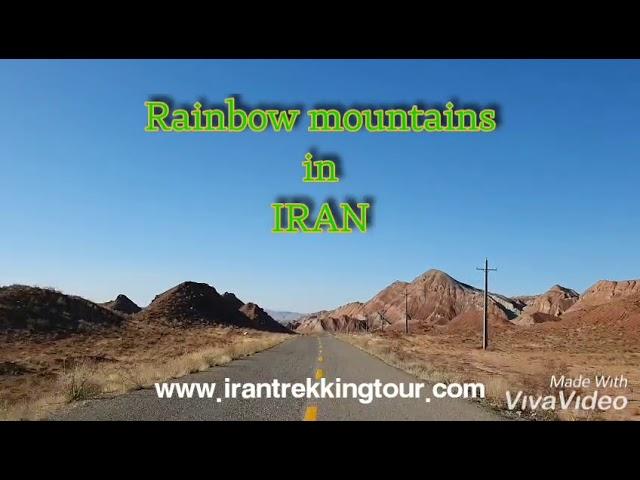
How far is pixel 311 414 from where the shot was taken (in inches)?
347

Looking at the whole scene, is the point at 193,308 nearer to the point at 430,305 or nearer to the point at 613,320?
the point at 613,320

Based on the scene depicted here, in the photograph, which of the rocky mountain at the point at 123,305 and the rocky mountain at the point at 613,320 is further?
the rocky mountain at the point at 123,305

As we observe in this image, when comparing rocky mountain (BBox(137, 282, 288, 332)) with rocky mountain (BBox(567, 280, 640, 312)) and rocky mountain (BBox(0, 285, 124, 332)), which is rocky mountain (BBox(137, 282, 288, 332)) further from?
rocky mountain (BBox(567, 280, 640, 312))

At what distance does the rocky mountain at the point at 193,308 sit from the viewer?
92381mm

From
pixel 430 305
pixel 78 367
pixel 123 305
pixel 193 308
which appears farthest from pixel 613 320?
pixel 430 305

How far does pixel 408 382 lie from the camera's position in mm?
14367

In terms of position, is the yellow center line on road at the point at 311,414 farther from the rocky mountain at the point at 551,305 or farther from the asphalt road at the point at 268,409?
the rocky mountain at the point at 551,305

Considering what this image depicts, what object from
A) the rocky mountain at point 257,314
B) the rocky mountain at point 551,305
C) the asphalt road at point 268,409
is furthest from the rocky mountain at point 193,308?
the asphalt road at point 268,409

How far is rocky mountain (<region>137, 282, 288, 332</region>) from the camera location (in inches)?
3637

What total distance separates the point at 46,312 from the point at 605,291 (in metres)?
111

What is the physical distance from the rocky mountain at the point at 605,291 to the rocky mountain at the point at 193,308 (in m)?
74.6
